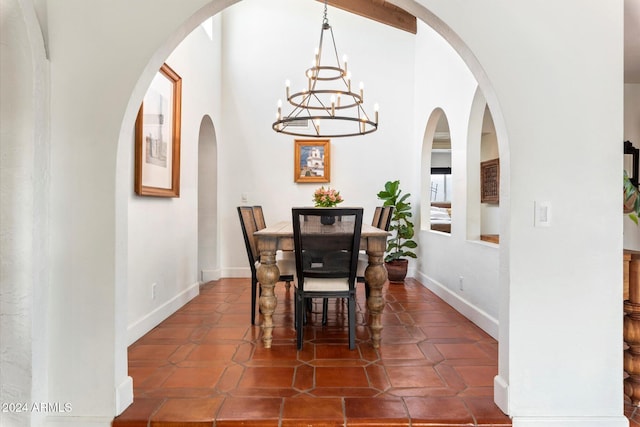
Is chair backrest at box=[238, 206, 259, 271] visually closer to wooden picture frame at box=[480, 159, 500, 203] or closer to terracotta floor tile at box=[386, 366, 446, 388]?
terracotta floor tile at box=[386, 366, 446, 388]

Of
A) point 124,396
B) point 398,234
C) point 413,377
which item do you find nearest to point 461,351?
point 413,377

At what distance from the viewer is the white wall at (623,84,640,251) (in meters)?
4.14

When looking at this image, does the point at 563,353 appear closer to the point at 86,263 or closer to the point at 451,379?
the point at 451,379

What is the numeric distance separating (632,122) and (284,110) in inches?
166

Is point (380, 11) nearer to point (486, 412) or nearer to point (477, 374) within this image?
point (477, 374)

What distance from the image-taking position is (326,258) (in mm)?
2523

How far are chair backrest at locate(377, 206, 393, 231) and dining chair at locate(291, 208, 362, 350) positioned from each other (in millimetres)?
1014

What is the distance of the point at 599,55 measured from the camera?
67.1 inches

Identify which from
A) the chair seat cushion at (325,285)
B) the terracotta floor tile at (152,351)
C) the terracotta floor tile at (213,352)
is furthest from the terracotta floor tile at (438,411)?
the terracotta floor tile at (152,351)

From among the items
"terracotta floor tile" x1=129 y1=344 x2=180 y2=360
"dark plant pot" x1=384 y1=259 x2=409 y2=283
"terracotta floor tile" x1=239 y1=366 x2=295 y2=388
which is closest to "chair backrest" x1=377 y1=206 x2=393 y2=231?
"dark plant pot" x1=384 y1=259 x2=409 y2=283

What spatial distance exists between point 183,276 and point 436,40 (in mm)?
3802

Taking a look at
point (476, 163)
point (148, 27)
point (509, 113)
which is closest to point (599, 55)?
point (509, 113)

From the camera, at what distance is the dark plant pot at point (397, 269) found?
4.64 meters

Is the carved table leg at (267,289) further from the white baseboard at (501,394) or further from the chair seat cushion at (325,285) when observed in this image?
the white baseboard at (501,394)
